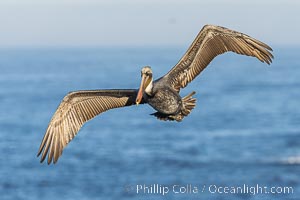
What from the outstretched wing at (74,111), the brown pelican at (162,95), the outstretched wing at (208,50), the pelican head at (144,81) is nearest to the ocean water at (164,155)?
the outstretched wing at (208,50)

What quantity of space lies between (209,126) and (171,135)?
512 centimetres

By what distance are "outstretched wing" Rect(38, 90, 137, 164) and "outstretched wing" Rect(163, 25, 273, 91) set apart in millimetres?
917

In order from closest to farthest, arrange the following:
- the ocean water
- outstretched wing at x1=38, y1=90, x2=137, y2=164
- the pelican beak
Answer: the pelican beak
outstretched wing at x1=38, y1=90, x2=137, y2=164
the ocean water

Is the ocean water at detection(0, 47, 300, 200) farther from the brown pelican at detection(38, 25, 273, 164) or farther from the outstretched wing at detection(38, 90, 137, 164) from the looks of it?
the outstretched wing at detection(38, 90, 137, 164)

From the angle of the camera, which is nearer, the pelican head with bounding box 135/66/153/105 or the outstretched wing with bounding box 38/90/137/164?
the pelican head with bounding box 135/66/153/105

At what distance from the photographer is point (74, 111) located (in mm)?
16281

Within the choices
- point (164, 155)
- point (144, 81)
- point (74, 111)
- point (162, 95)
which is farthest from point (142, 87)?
point (164, 155)

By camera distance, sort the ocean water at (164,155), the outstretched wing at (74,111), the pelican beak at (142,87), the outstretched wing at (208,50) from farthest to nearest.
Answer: the ocean water at (164,155)
the outstretched wing at (208,50)
the outstretched wing at (74,111)
the pelican beak at (142,87)

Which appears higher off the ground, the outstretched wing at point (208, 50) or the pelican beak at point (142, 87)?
the outstretched wing at point (208, 50)

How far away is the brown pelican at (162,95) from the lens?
15.7 metres

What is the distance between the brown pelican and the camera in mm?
15680

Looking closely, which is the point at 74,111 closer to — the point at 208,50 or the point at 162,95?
the point at 162,95

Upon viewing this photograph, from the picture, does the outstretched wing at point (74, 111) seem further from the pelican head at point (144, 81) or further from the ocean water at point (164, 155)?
the ocean water at point (164, 155)

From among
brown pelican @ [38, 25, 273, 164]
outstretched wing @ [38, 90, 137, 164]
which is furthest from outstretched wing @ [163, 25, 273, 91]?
outstretched wing @ [38, 90, 137, 164]
